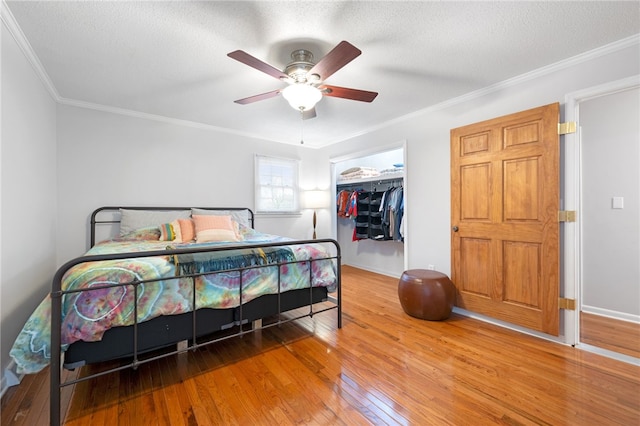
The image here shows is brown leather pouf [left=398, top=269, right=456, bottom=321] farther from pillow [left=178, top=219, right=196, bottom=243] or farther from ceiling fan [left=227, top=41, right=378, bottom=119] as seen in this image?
pillow [left=178, top=219, right=196, bottom=243]

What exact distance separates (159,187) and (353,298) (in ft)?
9.37

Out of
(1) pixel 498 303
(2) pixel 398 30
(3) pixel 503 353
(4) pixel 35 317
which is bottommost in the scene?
(3) pixel 503 353

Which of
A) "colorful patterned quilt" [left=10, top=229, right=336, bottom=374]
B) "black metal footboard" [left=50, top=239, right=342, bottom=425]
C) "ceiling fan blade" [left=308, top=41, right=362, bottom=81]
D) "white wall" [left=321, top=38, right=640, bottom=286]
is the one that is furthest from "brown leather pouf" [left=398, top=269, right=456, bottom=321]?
"ceiling fan blade" [left=308, top=41, right=362, bottom=81]

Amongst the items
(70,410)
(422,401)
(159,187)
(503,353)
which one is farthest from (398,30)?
(159,187)

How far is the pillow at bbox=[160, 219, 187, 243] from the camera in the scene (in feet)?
9.80

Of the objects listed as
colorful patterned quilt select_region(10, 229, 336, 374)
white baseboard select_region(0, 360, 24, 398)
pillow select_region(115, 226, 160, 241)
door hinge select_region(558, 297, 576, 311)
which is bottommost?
white baseboard select_region(0, 360, 24, 398)

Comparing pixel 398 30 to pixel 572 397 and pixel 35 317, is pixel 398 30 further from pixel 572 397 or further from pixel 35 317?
pixel 35 317

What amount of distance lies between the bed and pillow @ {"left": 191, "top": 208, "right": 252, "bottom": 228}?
1139mm

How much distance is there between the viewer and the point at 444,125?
10.1ft

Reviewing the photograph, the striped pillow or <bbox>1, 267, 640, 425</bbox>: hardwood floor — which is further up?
the striped pillow

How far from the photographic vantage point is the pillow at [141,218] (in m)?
3.08

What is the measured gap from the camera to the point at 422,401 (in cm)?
154

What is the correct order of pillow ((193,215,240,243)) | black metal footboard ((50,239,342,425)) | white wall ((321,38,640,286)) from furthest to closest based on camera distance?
pillow ((193,215,240,243)) → white wall ((321,38,640,286)) → black metal footboard ((50,239,342,425))

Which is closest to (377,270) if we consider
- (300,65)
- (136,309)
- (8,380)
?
(300,65)
